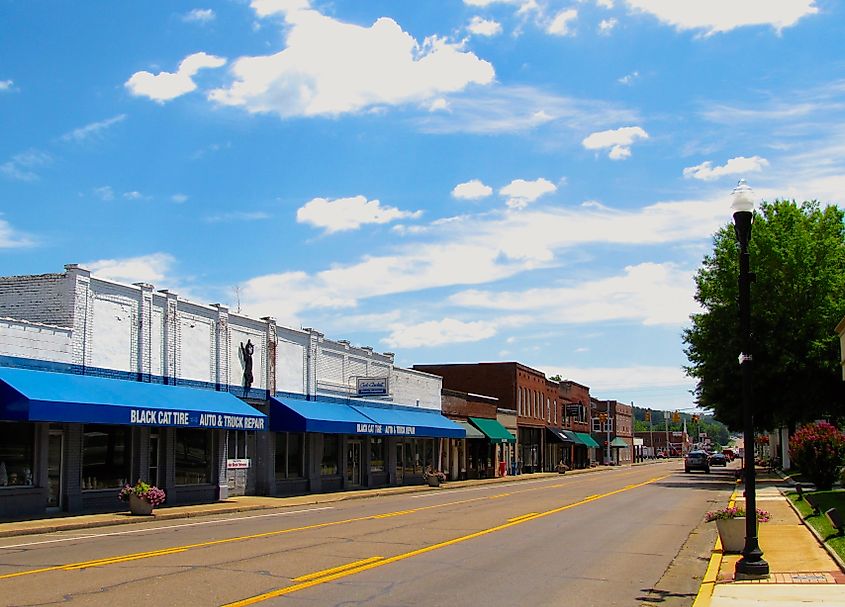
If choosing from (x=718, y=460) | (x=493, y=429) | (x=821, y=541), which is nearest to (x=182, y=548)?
(x=821, y=541)

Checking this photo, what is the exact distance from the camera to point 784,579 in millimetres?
12203

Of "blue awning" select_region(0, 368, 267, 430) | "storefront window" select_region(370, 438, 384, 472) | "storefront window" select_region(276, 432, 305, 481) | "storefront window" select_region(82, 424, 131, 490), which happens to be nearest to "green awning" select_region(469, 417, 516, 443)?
"storefront window" select_region(370, 438, 384, 472)

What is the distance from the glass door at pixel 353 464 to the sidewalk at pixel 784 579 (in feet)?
79.6

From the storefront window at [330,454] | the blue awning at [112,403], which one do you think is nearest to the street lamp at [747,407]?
the blue awning at [112,403]

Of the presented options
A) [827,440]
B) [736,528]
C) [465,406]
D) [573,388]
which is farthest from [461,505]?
[573,388]

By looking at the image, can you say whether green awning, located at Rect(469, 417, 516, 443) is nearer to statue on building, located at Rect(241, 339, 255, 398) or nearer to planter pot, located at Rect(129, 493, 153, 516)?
statue on building, located at Rect(241, 339, 255, 398)

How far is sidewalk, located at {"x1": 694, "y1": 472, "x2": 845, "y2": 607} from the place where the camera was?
10641 mm

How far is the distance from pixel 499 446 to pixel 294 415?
3398 cm

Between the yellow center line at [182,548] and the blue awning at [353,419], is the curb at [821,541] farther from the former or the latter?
the blue awning at [353,419]

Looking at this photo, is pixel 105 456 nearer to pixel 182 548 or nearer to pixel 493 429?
pixel 182 548

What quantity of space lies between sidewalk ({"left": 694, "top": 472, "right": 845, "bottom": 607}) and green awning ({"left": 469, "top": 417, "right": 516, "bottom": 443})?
39329mm

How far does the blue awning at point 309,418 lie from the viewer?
33.0 metres

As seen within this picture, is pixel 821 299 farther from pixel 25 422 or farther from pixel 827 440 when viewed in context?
pixel 25 422

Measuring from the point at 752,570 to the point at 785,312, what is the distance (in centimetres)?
3418
